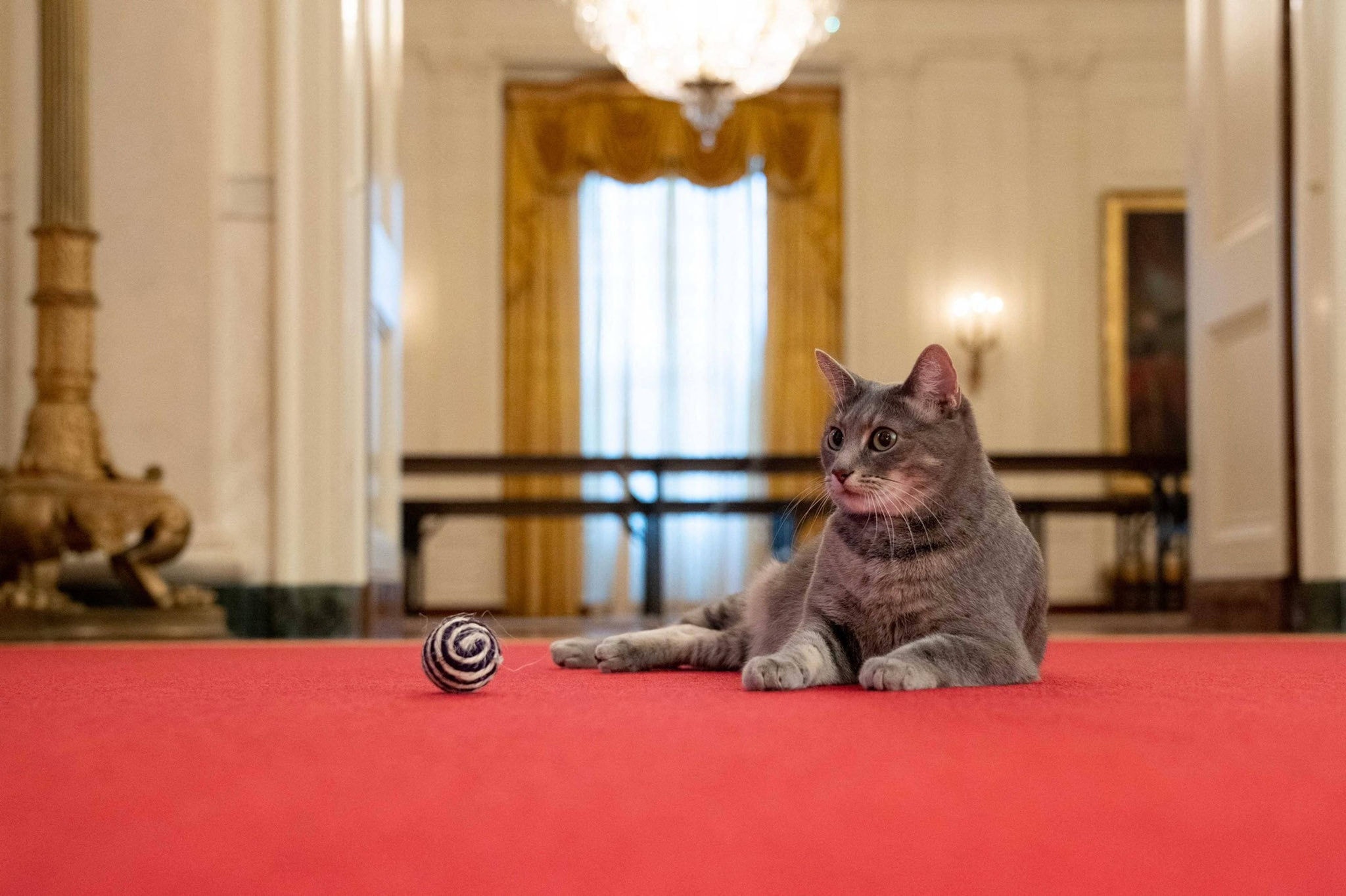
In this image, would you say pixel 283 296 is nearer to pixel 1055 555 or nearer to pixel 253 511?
pixel 253 511

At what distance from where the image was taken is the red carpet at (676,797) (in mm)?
827

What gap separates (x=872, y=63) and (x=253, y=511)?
6.33 metres

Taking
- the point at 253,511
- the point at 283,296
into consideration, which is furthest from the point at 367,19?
the point at 253,511

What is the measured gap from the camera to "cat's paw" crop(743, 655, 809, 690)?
158 cm

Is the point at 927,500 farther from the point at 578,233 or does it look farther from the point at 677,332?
the point at 578,233

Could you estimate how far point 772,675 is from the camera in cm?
158

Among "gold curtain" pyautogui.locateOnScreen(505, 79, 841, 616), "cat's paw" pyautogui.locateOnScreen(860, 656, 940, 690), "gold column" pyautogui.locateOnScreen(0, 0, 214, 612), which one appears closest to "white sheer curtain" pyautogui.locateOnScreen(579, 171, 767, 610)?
"gold curtain" pyautogui.locateOnScreen(505, 79, 841, 616)

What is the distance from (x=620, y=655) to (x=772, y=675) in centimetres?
42

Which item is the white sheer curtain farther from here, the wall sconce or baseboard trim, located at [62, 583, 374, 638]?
baseboard trim, located at [62, 583, 374, 638]

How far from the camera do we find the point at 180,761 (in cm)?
107

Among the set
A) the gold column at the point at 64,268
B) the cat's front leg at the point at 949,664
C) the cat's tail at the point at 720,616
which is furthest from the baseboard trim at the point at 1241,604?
the gold column at the point at 64,268

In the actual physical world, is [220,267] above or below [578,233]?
below

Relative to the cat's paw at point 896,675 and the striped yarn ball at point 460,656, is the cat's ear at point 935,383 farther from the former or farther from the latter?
the striped yarn ball at point 460,656

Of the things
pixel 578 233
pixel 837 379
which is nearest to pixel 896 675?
pixel 837 379
